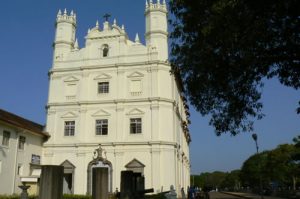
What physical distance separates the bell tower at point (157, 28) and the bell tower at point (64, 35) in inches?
319

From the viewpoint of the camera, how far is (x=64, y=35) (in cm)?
3666

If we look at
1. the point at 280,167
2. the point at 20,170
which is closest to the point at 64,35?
the point at 20,170

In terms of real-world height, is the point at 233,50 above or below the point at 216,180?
above

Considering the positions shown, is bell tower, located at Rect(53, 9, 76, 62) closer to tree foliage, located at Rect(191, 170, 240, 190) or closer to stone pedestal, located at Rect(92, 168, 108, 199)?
stone pedestal, located at Rect(92, 168, 108, 199)

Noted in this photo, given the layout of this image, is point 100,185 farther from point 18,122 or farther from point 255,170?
point 255,170

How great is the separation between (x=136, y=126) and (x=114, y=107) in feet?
9.03

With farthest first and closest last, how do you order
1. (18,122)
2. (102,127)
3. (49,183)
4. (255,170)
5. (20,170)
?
(255,170)
(102,127)
(18,122)
(20,170)
(49,183)

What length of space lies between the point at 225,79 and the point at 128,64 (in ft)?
74.4

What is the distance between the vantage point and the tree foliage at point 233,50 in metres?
9.41

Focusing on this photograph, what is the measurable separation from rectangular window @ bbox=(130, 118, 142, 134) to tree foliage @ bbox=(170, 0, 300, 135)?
1940 centimetres

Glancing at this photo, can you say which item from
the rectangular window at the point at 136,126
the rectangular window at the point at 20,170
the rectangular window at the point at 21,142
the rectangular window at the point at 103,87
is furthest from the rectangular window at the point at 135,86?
the rectangular window at the point at 20,170

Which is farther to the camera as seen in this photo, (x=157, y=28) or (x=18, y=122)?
(x=157, y=28)

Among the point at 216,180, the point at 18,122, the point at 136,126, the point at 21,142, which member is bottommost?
the point at 216,180

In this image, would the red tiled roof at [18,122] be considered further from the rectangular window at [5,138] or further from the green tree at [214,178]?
the green tree at [214,178]
